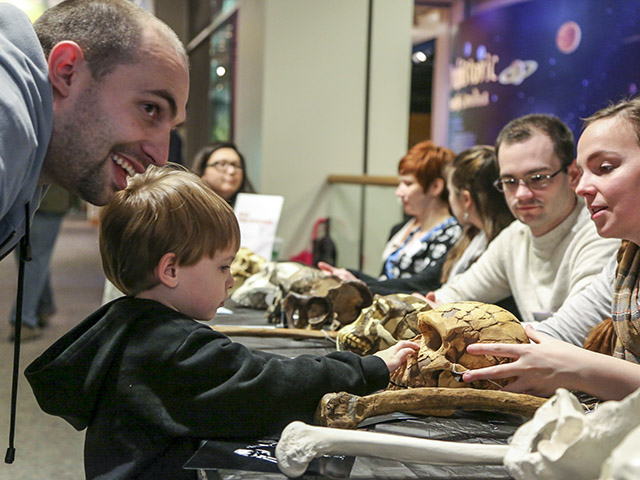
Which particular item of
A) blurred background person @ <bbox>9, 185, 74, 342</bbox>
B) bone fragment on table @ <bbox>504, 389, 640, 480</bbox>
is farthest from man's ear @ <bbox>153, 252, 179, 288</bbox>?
blurred background person @ <bbox>9, 185, 74, 342</bbox>

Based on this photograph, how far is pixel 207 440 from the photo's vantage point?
3.98 ft

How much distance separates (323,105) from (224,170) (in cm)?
133

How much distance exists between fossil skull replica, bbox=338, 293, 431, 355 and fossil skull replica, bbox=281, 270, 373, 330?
39 cm

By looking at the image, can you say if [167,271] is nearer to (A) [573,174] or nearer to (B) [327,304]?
(B) [327,304]

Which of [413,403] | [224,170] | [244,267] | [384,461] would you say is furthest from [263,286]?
[224,170]

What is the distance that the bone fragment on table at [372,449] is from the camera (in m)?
0.99

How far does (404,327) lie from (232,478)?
74 centimetres

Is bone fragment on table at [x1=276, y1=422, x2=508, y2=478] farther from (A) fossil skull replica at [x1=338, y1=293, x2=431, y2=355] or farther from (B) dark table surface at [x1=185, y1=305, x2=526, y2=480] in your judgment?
(A) fossil skull replica at [x1=338, y1=293, x2=431, y2=355]

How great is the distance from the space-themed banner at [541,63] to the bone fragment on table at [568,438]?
2350 millimetres

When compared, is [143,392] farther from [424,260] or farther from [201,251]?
[424,260]

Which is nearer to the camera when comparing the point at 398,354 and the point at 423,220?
the point at 398,354

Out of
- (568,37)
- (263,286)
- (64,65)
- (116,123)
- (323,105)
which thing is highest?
(568,37)

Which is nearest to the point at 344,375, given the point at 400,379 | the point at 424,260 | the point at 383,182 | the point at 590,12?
the point at 400,379

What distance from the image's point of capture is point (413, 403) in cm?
122
